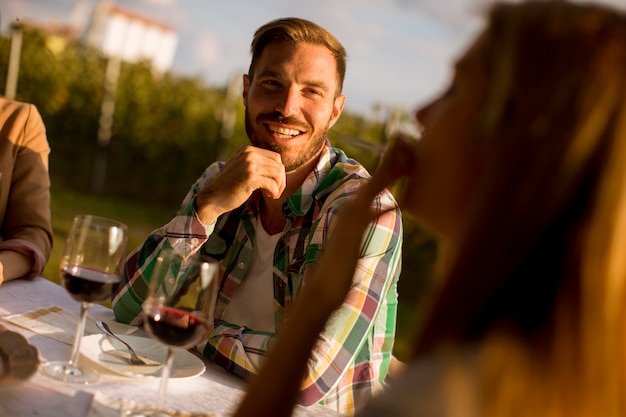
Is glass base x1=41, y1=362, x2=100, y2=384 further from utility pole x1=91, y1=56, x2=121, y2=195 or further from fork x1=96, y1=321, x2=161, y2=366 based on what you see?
utility pole x1=91, y1=56, x2=121, y2=195

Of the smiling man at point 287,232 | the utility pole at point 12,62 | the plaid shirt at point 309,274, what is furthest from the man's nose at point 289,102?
the utility pole at point 12,62

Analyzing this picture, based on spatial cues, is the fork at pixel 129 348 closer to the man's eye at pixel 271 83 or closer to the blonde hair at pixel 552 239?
the blonde hair at pixel 552 239

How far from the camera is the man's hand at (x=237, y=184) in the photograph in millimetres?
2252

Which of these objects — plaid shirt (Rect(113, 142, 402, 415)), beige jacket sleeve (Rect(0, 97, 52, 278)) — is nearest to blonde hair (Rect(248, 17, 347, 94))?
plaid shirt (Rect(113, 142, 402, 415))

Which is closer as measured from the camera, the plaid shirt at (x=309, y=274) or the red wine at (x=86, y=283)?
the red wine at (x=86, y=283)

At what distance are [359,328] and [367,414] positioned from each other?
990mm

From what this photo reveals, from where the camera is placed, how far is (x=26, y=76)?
12.3m

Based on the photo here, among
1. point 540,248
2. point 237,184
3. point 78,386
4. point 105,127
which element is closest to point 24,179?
point 237,184

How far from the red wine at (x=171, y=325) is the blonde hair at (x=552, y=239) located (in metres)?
0.56

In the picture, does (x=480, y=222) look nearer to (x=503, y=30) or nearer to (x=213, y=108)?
(x=503, y=30)

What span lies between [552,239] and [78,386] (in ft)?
3.31

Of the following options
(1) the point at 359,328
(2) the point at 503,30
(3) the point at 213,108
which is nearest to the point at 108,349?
(1) the point at 359,328

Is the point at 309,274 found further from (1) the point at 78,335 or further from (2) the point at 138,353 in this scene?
(1) the point at 78,335

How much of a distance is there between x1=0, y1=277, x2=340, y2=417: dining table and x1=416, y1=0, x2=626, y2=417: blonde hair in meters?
0.73
